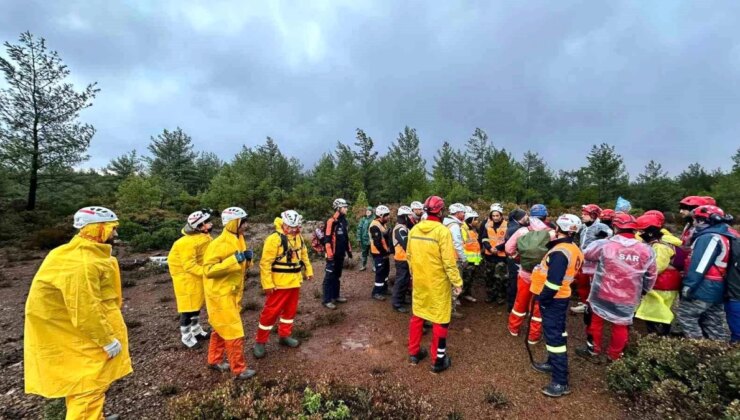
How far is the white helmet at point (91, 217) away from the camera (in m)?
2.90

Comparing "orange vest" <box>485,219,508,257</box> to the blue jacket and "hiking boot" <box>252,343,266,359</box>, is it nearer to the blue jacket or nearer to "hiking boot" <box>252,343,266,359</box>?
the blue jacket

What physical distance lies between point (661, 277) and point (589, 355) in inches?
62.5

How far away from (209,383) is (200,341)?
146 cm

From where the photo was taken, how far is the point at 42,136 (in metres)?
19.2

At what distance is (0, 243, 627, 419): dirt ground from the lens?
385cm

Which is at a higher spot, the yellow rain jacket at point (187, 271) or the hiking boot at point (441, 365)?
the yellow rain jacket at point (187, 271)

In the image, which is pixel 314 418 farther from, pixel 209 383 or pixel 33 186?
pixel 33 186

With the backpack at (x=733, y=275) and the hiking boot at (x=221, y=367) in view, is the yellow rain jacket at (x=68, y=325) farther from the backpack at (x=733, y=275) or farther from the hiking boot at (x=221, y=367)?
the backpack at (x=733, y=275)

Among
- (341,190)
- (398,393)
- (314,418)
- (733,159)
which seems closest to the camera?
(314,418)

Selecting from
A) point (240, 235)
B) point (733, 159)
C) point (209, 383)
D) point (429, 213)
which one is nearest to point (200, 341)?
point (209, 383)

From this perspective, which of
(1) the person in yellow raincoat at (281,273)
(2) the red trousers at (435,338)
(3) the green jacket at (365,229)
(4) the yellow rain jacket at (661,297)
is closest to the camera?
(2) the red trousers at (435,338)

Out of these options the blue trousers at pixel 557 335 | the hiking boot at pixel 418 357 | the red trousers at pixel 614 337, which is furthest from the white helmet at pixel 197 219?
the red trousers at pixel 614 337

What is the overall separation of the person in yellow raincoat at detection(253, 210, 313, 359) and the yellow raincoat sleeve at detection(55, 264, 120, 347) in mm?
1856

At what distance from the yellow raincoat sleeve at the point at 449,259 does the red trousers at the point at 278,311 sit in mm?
2224
